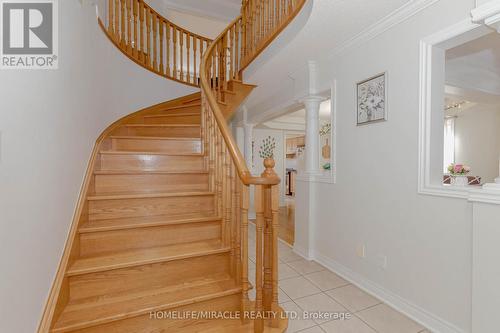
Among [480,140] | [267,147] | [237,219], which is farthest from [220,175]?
[480,140]

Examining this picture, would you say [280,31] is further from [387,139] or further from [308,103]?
[387,139]

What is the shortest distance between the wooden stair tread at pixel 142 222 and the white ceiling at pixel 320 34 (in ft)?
6.04

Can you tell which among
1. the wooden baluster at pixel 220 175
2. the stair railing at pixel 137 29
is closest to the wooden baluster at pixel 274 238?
the wooden baluster at pixel 220 175

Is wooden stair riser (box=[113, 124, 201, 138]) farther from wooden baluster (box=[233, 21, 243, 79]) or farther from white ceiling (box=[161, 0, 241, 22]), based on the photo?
white ceiling (box=[161, 0, 241, 22])

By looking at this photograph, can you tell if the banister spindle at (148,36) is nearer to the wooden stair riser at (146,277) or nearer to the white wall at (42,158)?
the white wall at (42,158)

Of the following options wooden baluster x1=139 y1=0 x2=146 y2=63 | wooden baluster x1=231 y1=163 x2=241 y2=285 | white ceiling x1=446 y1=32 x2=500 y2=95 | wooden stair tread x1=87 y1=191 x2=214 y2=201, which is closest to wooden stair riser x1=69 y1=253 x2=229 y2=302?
wooden baluster x1=231 y1=163 x2=241 y2=285

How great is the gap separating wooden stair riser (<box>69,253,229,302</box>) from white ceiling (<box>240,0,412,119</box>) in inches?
80.5

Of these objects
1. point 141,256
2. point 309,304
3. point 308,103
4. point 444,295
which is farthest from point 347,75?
point 141,256

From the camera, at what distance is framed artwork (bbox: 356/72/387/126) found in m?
2.13

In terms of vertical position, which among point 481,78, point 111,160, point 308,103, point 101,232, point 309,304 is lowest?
point 309,304

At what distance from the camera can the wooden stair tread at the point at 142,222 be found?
5.57ft

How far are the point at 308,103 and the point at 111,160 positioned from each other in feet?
7.51

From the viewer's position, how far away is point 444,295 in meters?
1.71

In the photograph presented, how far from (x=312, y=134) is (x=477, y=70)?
7.80ft
